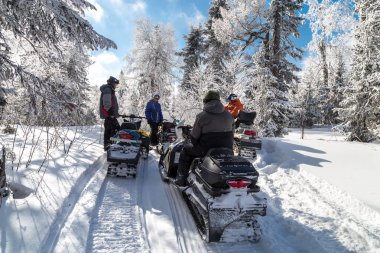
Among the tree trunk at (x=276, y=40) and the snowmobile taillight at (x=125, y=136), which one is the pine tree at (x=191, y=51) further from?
the snowmobile taillight at (x=125, y=136)

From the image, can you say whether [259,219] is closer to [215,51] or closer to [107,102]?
[107,102]

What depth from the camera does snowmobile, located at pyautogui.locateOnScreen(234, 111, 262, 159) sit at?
7473 millimetres

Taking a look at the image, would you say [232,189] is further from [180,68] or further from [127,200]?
[180,68]

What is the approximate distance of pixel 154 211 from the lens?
14.6ft

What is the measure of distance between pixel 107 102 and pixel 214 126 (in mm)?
3920

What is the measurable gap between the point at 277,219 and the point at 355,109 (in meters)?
13.9

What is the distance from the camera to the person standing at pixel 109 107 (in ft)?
25.0

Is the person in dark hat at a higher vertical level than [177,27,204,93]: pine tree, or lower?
lower

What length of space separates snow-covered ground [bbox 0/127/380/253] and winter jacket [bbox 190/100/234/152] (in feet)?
3.65

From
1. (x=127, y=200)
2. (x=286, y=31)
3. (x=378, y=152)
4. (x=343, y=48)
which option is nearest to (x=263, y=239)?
(x=127, y=200)

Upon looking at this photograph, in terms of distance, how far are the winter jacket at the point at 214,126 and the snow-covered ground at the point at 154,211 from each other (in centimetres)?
111

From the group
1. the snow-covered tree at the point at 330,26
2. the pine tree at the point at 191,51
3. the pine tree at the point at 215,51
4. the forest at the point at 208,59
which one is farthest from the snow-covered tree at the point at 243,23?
the pine tree at the point at 191,51

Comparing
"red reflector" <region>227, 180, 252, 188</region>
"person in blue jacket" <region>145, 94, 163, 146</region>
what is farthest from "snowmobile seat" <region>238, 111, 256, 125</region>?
"red reflector" <region>227, 180, 252, 188</region>

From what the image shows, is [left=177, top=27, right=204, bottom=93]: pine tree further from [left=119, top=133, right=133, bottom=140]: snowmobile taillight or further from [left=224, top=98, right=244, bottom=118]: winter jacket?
[left=119, top=133, right=133, bottom=140]: snowmobile taillight
